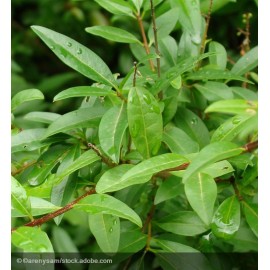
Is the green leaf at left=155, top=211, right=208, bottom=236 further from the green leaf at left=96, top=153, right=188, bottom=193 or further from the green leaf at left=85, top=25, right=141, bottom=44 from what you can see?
the green leaf at left=85, top=25, right=141, bottom=44

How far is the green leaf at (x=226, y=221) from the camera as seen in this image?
756 mm

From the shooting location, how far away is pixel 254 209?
0.79 meters

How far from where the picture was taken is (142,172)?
681 millimetres

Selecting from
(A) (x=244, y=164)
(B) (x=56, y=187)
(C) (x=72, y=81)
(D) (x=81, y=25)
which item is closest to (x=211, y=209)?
(A) (x=244, y=164)

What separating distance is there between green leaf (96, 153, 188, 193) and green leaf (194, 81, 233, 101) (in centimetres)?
23

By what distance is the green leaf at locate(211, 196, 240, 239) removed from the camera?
2.48ft

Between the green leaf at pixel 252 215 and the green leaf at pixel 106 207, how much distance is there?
0.19 meters

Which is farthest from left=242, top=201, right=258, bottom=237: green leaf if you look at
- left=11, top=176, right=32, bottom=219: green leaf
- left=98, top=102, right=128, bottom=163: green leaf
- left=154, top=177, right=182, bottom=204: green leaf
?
left=11, top=176, right=32, bottom=219: green leaf

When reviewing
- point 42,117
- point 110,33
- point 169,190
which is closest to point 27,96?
point 42,117

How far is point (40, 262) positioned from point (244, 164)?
324 millimetres

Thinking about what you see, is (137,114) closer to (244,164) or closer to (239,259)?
(244,164)

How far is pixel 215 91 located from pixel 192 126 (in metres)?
0.07
